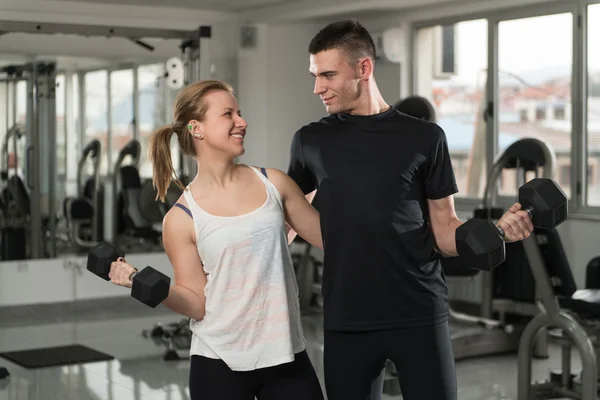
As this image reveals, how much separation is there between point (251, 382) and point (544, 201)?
0.76 m

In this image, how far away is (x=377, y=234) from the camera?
2.09 m

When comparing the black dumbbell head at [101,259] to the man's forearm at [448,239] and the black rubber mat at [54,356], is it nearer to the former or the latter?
the man's forearm at [448,239]

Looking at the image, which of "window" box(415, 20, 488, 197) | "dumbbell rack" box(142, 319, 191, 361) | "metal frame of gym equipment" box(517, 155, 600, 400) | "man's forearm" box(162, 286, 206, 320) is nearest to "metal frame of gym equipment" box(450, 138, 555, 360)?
"metal frame of gym equipment" box(517, 155, 600, 400)

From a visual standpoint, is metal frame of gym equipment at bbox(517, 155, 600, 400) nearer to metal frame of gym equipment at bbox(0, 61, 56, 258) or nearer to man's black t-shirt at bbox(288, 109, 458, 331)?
man's black t-shirt at bbox(288, 109, 458, 331)

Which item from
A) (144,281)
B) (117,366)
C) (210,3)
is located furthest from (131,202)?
(144,281)

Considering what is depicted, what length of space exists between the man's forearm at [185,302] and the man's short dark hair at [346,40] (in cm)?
63

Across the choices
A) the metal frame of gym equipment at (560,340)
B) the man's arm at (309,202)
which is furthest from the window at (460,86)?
the man's arm at (309,202)

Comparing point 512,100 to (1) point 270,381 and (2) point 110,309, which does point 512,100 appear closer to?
(2) point 110,309

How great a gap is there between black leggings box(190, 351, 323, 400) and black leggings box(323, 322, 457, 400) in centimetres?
9

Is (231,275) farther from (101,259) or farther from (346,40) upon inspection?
(346,40)

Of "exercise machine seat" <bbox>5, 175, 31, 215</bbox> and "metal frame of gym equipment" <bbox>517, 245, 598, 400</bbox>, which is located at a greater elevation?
"exercise machine seat" <bbox>5, 175, 31, 215</bbox>

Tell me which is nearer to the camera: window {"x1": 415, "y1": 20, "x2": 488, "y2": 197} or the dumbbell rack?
the dumbbell rack

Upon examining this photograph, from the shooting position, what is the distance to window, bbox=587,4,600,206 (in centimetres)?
618

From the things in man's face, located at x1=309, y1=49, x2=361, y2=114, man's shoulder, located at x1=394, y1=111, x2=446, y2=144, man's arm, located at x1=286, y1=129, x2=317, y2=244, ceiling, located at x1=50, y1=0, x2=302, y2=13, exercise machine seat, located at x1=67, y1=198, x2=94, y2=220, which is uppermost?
ceiling, located at x1=50, y1=0, x2=302, y2=13
